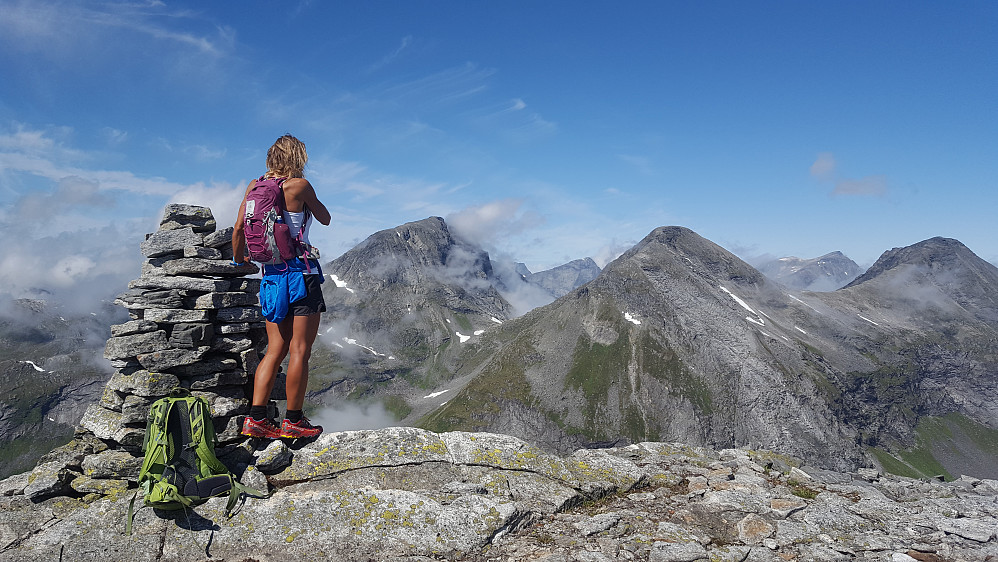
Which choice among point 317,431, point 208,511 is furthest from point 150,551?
point 317,431

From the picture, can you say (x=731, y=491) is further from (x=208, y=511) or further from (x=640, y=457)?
(x=208, y=511)

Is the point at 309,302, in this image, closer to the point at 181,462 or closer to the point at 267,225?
the point at 267,225

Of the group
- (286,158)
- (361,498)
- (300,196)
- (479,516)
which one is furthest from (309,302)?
(479,516)

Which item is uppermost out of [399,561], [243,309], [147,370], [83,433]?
[243,309]

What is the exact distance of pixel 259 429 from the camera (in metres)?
10.6

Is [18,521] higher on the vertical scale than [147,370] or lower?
lower

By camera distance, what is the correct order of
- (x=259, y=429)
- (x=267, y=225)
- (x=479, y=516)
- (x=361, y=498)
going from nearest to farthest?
1. (x=479, y=516)
2. (x=361, y=498)
3. (x=267, y=225)
4. (x=259, y=429)

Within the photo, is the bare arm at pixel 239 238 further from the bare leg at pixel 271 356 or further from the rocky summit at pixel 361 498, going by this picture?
the bare leg at pixel 271 356

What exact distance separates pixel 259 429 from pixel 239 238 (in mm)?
4276

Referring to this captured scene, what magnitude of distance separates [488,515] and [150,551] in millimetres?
5818

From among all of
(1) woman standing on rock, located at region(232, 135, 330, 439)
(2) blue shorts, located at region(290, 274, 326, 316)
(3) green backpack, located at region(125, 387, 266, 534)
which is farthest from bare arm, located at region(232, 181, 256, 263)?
(3) green backpack, located at region(125, 387, 266, 534)

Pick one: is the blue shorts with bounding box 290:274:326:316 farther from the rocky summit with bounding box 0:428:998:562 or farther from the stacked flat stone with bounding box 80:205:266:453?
the rocky summit with bounding box 0:428:998:562

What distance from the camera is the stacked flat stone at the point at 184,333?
10.3 m

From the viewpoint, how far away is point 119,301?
11539 mm
